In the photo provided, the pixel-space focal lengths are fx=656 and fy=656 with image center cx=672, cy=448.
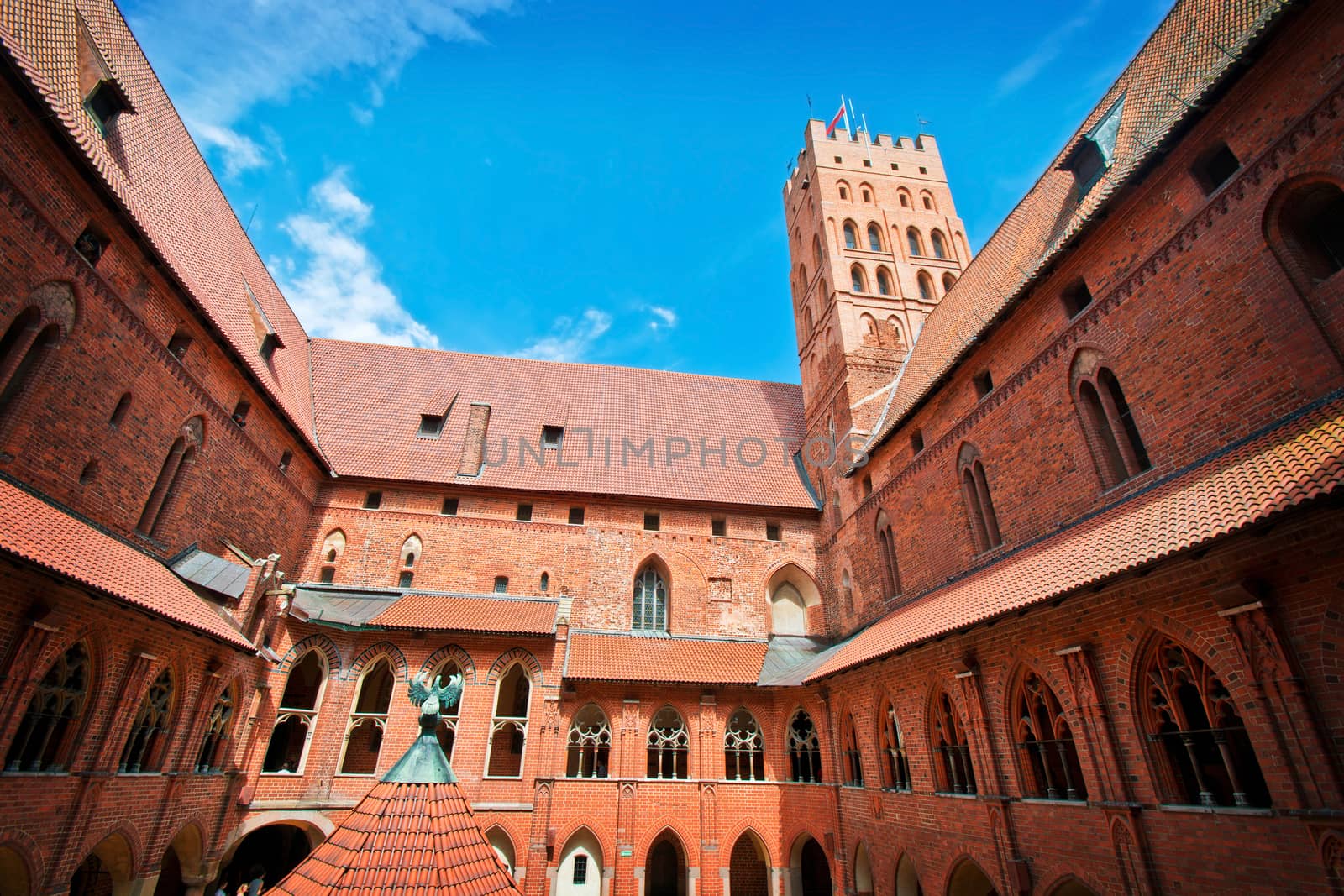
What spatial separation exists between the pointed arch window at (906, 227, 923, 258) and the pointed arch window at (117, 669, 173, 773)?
975 inches

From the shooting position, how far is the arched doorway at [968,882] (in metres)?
10.7

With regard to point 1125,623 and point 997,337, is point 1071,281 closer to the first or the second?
point 997,337

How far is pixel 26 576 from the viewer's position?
8.70m

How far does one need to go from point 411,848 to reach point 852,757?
512 inches

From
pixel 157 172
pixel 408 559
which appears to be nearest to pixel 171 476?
pixel 157 172

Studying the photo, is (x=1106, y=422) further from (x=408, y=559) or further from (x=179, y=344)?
(x=408, y=559)

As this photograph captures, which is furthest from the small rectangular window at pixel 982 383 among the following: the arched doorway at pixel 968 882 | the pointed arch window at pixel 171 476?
the pointed arch window at pixel 171 476

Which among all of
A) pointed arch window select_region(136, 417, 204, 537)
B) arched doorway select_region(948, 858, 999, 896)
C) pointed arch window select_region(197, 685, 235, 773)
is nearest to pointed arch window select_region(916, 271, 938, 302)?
arched doorway select_region(948, 858, 999, 896)

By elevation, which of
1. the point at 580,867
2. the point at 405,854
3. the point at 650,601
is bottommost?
the point at 580,867

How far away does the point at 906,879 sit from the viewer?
40.9 ft

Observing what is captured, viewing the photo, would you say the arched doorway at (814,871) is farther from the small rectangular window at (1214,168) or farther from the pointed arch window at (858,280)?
the pointed arch window at (858,280)

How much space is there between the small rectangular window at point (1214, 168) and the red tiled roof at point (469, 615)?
48.3ft

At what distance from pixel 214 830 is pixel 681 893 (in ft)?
34.2

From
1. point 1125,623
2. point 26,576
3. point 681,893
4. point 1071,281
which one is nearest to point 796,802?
point 681,893
